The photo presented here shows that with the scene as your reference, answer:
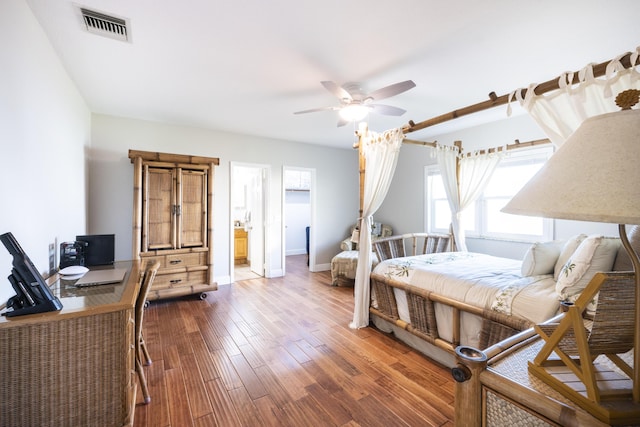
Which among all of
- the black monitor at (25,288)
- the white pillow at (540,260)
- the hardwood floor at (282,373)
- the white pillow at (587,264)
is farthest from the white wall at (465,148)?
the black monitor at (25,288)

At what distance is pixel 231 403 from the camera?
1835 mm

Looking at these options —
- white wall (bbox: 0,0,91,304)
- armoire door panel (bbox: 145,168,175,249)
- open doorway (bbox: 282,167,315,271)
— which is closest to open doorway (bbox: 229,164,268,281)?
armoire door panel (bbox: 145,168,175,249)

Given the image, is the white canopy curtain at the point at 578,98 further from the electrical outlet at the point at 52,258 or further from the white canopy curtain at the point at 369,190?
the electrical outlet at the point at 52,258

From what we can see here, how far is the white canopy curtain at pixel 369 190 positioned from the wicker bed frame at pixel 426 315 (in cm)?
11

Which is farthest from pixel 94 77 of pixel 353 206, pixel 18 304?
pixel 353 206

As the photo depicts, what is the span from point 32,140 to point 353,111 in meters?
2.52

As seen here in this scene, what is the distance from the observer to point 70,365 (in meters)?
1.29

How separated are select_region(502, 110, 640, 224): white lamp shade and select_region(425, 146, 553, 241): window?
138 inches

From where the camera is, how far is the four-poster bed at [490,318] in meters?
0.69

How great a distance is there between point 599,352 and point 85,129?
15.6 feet

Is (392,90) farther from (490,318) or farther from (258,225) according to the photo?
(258,225)

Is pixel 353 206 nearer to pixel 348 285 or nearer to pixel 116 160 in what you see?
pixel 348 285

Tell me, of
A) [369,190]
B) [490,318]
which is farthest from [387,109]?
[490,318]

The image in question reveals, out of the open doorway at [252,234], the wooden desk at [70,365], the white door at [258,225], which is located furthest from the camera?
the white door at [258,225]
